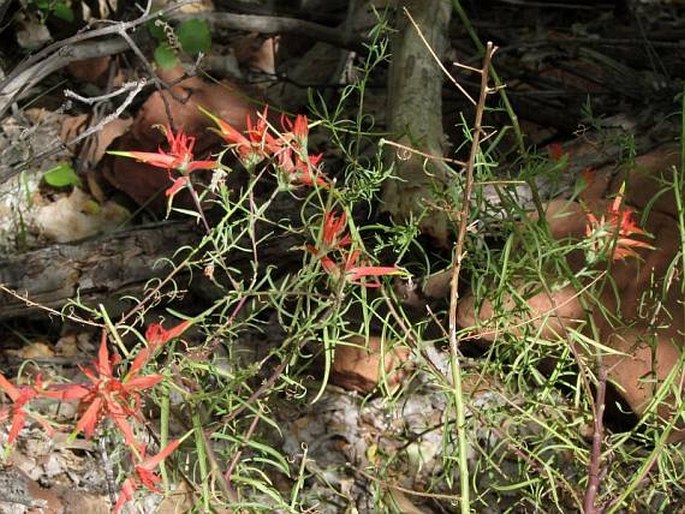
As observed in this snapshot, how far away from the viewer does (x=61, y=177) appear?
3.07 metres

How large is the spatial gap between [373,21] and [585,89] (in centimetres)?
68

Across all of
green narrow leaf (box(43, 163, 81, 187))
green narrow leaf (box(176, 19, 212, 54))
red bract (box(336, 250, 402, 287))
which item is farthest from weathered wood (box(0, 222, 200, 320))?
red bract (box(336, 250, 402, 287))

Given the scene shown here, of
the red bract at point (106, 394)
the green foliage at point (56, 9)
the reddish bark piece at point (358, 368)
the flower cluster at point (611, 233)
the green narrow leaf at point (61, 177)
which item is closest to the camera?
the red bract at point (106, 394)

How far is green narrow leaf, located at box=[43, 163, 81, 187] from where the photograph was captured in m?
3.06

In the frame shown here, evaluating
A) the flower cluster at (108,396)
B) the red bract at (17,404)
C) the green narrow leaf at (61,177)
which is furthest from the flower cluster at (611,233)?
the green narrow leaf at (61,177)

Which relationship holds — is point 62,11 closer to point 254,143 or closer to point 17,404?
point 254,143

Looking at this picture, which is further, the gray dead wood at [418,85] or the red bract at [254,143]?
the gray dead wood at [418,85]

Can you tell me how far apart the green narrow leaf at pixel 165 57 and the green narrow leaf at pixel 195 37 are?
0.06 metres

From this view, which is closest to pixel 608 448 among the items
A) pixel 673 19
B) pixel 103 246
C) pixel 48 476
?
pixel 48 476

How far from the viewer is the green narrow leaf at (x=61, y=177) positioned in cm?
306

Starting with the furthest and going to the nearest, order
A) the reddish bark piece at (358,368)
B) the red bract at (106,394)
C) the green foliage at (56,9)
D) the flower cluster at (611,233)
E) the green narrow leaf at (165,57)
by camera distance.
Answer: the green foliage at (56,9)
the green narrow leaf at (165,57)
the reddish bark piece at (358,368)
the flower cluster at (611,233)
the red bract at (106,394)

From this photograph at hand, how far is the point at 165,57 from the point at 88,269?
0.74 m

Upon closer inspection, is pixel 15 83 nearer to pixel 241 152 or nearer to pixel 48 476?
pixel 48 476

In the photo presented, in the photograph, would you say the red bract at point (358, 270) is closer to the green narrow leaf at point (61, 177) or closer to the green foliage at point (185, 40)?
the green foliage at point (185, 40)
